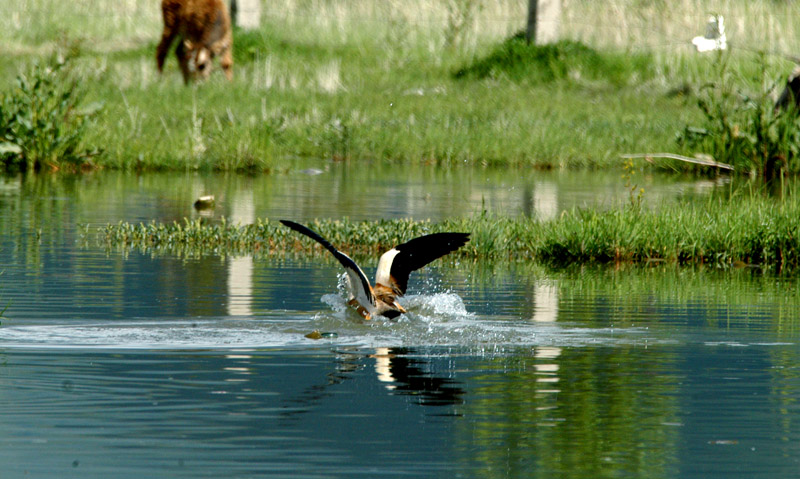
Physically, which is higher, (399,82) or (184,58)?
(184,58)

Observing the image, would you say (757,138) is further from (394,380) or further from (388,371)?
(394,380)

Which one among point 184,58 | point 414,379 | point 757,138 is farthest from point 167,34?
point 414,379

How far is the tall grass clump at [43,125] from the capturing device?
2067 centimetres

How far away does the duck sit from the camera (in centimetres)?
947

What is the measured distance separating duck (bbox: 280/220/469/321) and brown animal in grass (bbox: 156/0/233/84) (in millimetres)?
19652

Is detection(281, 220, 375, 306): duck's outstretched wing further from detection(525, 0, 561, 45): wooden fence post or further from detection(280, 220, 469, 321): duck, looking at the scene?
detection(525, 0, 561, 45): wooden fence post

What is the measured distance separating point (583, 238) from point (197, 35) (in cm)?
1731

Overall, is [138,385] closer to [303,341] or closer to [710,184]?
[303,341]

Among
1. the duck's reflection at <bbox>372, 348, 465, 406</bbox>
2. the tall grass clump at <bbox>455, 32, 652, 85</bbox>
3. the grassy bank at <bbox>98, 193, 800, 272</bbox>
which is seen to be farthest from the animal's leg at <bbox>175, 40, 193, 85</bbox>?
the duck's reflection at <bbox>372, 348, 465, 406</bbox>

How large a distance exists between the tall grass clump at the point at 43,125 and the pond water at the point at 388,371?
6683 mm

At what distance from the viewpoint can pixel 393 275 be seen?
10281 mm

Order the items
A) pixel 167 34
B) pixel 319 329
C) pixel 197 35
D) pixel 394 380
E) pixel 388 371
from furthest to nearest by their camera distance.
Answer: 1. pixel 167 34
2. pixel 197 35
3. pixel 319 329
4. pixel 388 371
5. pixel 394 380

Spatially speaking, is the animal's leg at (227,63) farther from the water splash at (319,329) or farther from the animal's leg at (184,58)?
the water splash at (319,329)

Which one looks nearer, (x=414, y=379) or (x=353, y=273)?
(x=414, y=379)
